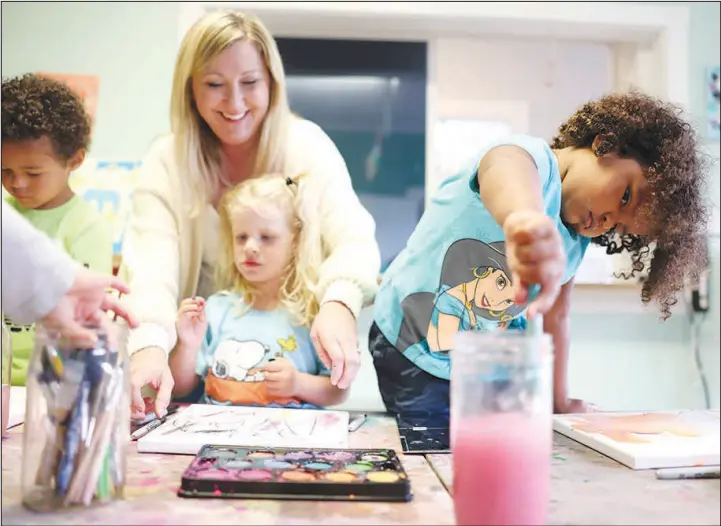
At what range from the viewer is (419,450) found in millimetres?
615

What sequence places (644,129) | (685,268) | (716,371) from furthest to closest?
(716,371)
(685,268)
(644,129)

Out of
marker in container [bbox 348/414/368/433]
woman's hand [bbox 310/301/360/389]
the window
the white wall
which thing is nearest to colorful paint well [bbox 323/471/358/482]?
marker in container [bbox 348/414/368/433]

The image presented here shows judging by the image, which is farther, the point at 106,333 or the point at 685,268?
the point at 685,268

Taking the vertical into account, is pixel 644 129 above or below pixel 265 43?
below

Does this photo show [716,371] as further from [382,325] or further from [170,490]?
[170,490]

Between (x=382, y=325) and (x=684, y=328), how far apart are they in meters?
1.00

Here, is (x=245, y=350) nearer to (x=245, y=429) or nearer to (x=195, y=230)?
(x=195, y=230)

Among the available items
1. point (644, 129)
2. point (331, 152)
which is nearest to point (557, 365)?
point (644, 129)

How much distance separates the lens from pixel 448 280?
877 millimetres

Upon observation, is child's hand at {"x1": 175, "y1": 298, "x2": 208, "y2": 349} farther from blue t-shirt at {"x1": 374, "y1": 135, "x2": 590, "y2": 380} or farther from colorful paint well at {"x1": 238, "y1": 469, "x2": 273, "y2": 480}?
colorful paint well at {"x1": 238, "y1": 469, "x2": 273, "y2": 480}

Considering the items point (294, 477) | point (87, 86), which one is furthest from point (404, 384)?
point (87, 86)

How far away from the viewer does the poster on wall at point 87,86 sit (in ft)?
4.62

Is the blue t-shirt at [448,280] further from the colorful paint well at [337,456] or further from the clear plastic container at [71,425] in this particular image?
the clear plastic container at [71,425]

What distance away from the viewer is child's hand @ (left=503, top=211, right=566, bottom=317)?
0.42 metres
